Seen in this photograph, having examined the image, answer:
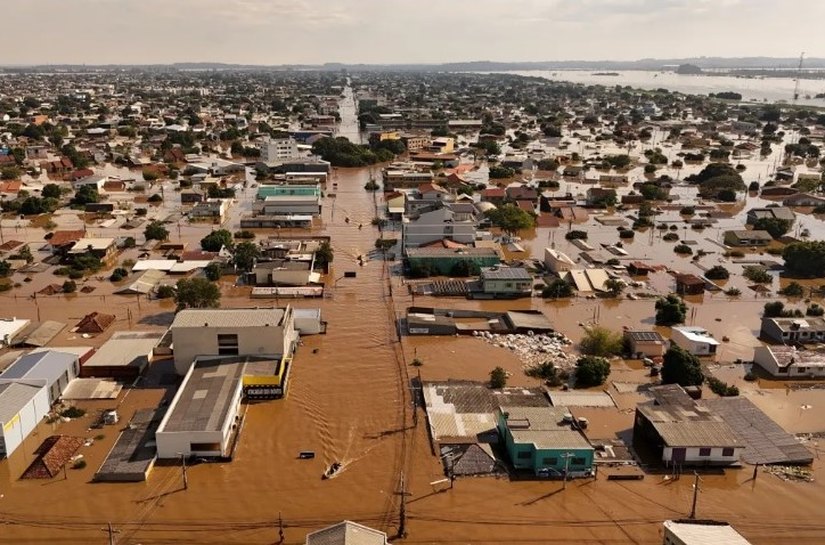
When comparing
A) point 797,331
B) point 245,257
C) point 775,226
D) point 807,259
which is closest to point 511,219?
point 807,259

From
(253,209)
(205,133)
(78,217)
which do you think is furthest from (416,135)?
(78,217)

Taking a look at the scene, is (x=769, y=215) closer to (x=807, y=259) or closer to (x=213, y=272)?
(x=807, y=259)

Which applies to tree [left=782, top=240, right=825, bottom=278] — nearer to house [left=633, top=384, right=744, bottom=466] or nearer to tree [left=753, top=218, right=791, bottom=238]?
tree [left=753, top=218, right=791, bottom=238]

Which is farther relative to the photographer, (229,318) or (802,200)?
(802,200)

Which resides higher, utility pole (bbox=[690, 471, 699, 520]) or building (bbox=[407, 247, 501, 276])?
building (bbox=[407, 247, 501, 276])

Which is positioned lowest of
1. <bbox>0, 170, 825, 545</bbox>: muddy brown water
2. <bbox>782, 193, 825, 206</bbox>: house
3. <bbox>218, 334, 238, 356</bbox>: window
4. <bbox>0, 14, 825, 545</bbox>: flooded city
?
<bbox>0, 170, 825, 545</bbox>: muddy brown water

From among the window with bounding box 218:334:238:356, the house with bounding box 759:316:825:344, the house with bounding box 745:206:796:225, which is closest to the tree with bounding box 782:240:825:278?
the house with bounding box 759:316:825:344
